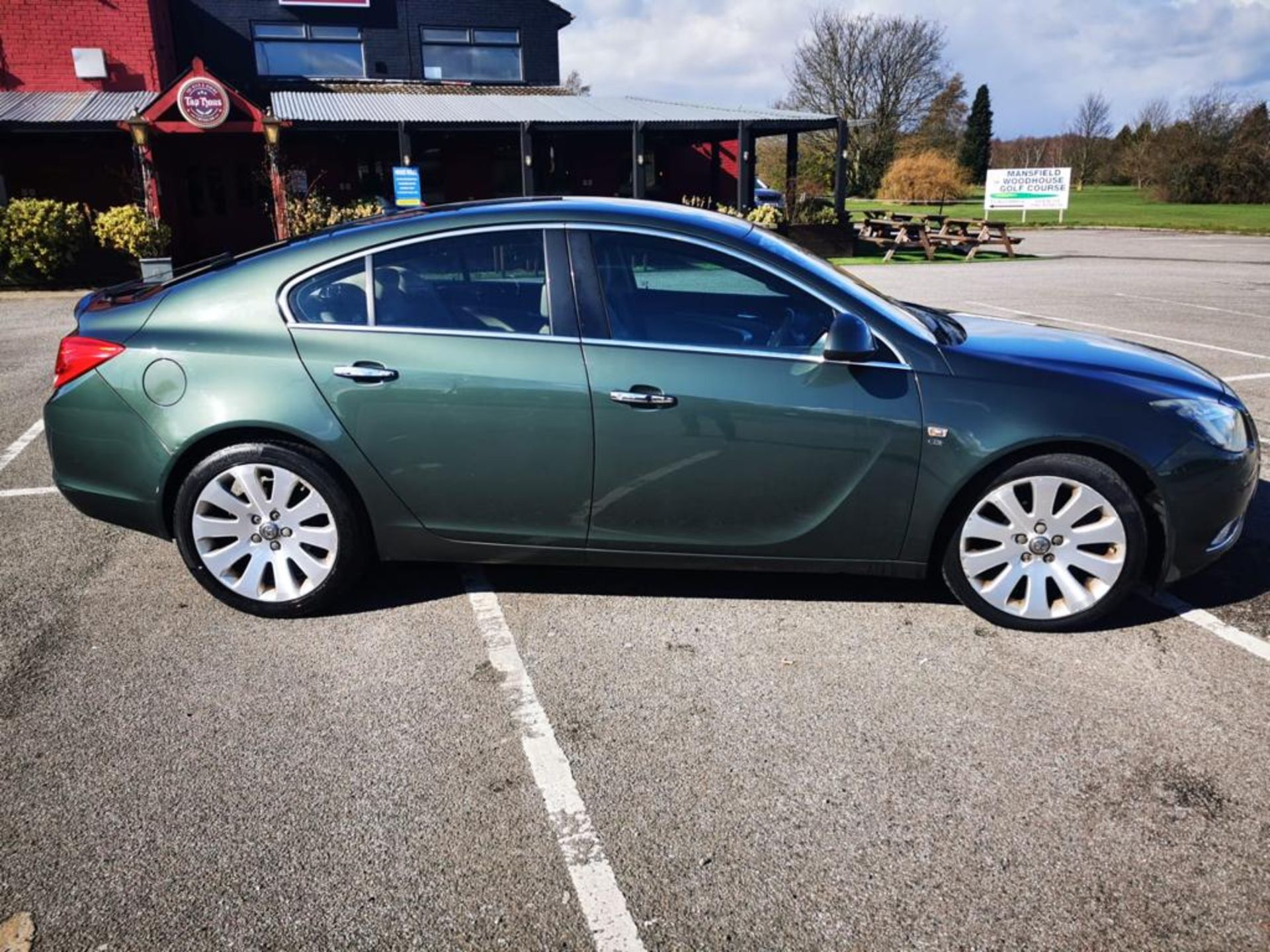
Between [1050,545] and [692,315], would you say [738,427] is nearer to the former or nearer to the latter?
[692,315]

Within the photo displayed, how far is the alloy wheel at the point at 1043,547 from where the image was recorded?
11.6ft

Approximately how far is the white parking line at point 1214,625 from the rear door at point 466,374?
2.47 m

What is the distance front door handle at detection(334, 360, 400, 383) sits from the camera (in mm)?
3586

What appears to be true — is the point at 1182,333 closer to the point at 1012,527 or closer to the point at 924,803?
the point at 1012,527

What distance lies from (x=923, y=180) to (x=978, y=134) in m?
15.7

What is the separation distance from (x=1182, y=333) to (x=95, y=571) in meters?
10.8

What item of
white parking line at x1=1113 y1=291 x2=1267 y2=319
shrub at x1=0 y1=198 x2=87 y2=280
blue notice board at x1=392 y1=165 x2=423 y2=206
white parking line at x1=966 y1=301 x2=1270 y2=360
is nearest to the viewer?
white parking line at x1=966 y1=301 x2=1270 y2=360

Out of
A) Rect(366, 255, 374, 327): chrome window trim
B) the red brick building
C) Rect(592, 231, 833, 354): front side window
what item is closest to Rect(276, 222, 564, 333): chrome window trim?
Rect(366, 255, 374, 327): chrome window trim

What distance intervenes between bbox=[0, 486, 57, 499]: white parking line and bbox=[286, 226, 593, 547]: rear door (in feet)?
9.02

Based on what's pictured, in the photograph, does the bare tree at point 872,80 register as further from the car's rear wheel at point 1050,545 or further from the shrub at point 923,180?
the car's rear wheel at point 1050,545

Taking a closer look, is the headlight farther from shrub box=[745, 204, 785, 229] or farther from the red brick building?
the red brick building

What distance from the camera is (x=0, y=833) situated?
256 cm

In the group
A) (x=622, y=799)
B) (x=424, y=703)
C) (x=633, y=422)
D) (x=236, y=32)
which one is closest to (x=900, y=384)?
(x=633, y=422)

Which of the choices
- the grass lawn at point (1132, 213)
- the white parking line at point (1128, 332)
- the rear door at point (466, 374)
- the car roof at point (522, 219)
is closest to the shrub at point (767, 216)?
the grass lawn at point (1132, 213)
